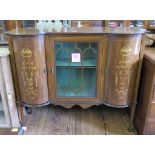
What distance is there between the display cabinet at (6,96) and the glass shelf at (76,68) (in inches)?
17.2

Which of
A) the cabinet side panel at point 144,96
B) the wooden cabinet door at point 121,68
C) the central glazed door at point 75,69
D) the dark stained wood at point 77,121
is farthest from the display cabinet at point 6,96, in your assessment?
the cabinet side panel at point 144,96

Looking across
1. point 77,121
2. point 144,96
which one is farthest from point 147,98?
point 77,121

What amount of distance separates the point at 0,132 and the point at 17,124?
2.55 feet

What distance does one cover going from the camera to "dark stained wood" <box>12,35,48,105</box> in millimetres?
1360

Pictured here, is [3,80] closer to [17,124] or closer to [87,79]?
[17,124]

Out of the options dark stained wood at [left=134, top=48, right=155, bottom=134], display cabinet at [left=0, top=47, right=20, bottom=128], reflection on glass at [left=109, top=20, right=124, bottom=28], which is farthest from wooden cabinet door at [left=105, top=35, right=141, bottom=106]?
reflection on glass at [left=109, top=20, right=124, bottom=28]

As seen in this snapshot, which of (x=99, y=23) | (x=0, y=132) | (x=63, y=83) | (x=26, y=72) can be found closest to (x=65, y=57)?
(x=63, y=83)

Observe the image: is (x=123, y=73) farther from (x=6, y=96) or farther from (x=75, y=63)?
(x=6, y=96)

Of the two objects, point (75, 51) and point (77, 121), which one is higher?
point (75, 51)

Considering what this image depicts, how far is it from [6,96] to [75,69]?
0.70 meters

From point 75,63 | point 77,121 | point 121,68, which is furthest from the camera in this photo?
point 77,121

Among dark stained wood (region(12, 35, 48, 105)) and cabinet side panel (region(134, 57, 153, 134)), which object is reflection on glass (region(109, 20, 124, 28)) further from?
dark stained wood (region(12, 35, 48, 105))

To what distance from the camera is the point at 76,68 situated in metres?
1.55

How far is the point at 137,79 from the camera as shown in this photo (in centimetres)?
149
